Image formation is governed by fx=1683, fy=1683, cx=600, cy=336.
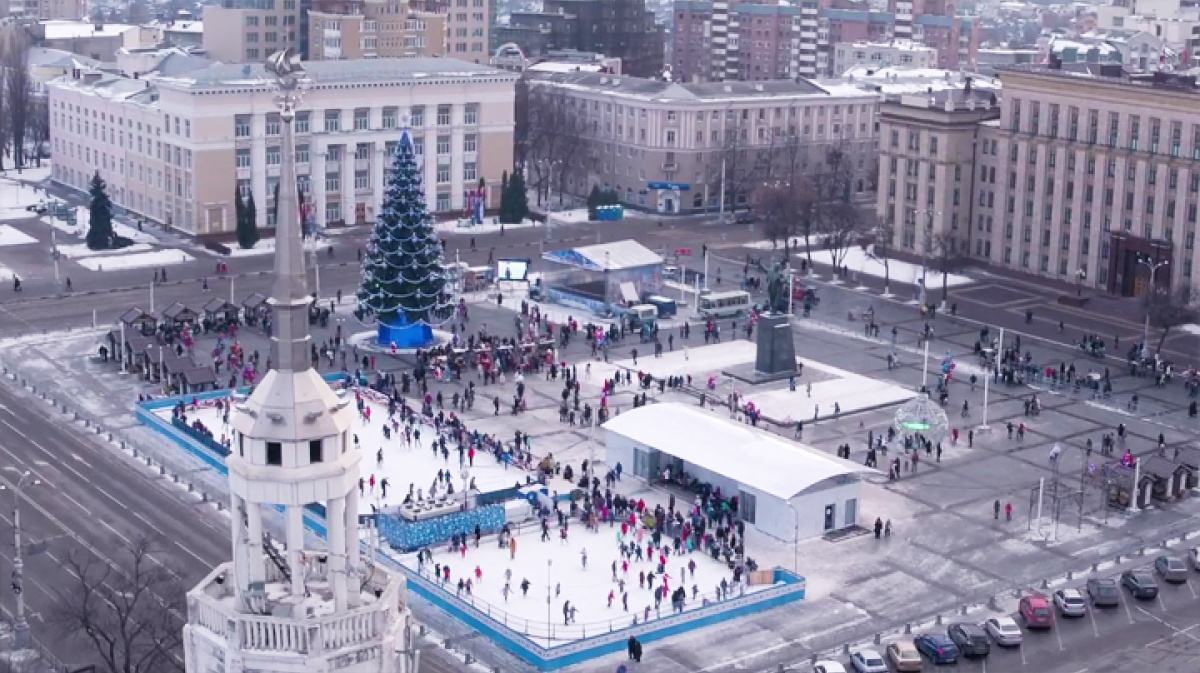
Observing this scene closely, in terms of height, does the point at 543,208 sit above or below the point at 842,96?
below

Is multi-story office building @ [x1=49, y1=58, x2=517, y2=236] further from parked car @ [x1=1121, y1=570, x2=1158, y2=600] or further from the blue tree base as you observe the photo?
parked car @ [x1=1121, y1=570, x2=1158, y2=600]

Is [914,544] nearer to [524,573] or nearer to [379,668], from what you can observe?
[524,573]

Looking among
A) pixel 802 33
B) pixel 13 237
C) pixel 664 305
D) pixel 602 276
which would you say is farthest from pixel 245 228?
pixel 802 33

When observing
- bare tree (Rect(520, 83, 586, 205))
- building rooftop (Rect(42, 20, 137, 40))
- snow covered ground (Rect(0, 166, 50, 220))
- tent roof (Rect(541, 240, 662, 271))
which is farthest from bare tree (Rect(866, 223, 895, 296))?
building rooftop (Rect(42, 20, 137, 40))

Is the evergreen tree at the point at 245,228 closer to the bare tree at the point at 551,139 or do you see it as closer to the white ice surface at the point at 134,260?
the white ice surface at the point at 134,260

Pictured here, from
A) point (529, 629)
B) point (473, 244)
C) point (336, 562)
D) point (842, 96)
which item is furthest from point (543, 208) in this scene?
point (336, 562)

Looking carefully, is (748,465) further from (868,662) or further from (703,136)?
(703,136)

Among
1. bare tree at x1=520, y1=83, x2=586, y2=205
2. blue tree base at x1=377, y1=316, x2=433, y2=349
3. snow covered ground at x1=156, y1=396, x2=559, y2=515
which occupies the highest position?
bare tree at x1=520, y1=83, x2=586, y2=205
